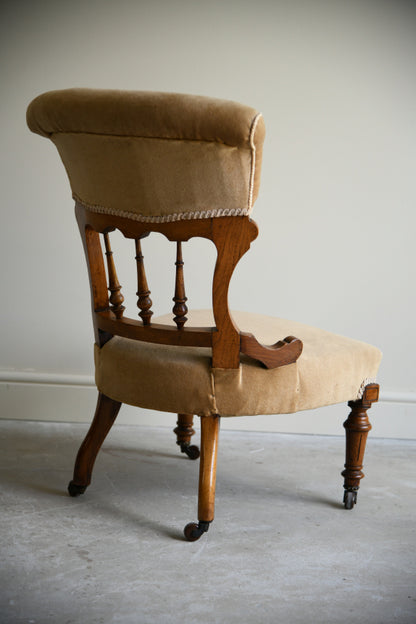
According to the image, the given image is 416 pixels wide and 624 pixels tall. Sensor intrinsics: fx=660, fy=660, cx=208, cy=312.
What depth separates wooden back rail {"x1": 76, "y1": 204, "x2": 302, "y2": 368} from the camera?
4.50 ft

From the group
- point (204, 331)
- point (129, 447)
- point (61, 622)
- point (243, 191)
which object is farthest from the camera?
point (129, 447)

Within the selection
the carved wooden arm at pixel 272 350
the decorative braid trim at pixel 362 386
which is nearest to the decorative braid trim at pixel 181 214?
the carved wooden arm at pixel 272 350

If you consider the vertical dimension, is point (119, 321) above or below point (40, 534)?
above

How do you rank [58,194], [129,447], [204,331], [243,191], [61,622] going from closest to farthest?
1. [61,622]
2. [243,191]
3. [204,331]
4. [129,447]
5. [58,194]

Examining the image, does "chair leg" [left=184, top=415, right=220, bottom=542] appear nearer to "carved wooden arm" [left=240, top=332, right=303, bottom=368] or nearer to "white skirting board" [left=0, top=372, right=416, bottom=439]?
"carved wooden arm" [left=240, top=332, right=303, bottom=368]

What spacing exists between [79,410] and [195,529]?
1.05 meters

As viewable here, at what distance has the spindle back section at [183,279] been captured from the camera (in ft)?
4.50

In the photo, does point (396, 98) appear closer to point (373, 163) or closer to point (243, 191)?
point (373, 163)

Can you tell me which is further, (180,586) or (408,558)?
(408,558)

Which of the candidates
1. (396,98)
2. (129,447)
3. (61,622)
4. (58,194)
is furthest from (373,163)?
(61,622)

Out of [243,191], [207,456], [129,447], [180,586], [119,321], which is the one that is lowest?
[129,447]

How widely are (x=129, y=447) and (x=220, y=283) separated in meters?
1.01

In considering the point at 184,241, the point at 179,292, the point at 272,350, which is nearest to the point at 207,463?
the point at 272,350

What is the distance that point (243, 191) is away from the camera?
1335 mm
